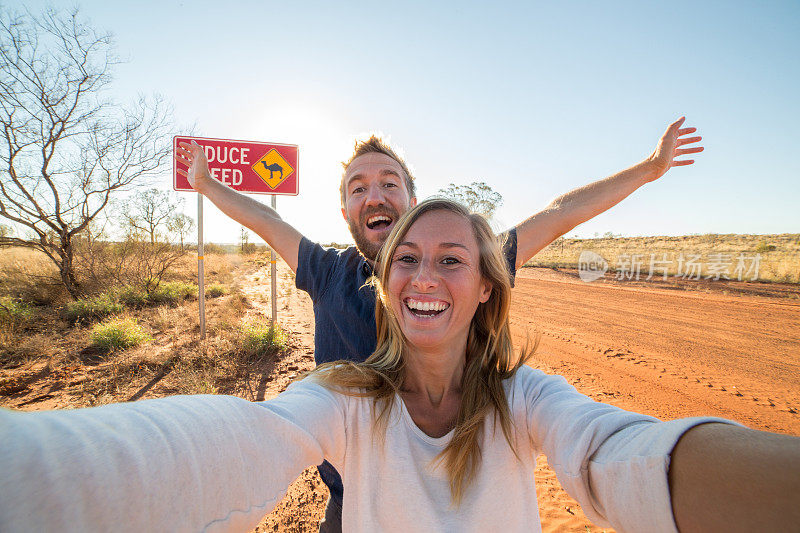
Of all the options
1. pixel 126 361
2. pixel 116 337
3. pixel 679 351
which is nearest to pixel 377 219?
pixel 126 361

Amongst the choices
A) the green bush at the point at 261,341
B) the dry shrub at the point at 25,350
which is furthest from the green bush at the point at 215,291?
the green bush at the point at 261,341

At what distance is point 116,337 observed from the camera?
21.0 feet

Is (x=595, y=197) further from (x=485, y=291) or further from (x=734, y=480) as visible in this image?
(x=734, y=480)

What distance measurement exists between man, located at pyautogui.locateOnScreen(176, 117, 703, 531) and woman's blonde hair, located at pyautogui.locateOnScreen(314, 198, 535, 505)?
19cm

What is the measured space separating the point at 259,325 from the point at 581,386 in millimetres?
6530

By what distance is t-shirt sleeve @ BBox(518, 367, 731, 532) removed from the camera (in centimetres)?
73

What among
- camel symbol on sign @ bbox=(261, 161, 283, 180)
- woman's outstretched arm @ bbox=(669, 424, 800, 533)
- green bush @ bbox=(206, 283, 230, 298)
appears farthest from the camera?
green bush @ bbox=(206, 283, 230, 298)

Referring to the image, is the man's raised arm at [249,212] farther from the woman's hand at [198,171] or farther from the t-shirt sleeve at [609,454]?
the t-shirt sleeve at [609,454]

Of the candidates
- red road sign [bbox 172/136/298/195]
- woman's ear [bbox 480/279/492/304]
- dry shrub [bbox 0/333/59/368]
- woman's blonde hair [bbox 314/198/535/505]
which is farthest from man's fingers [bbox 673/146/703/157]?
dry shrub [bbox 0/333/59/368]

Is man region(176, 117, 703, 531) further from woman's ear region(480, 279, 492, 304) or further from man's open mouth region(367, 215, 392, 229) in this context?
woman's ear region(480, 279, 492, 304)

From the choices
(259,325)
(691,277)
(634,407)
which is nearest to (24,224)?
(259,325)

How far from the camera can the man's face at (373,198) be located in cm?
243

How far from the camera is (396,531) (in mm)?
1155

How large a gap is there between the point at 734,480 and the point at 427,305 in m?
1.10
